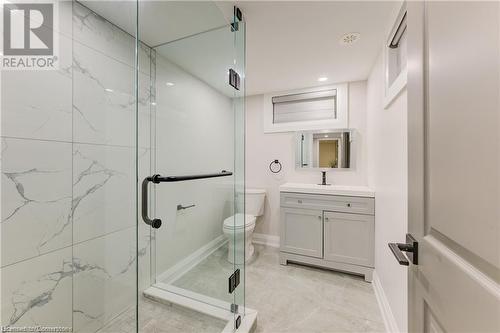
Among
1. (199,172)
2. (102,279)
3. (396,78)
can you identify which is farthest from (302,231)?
(102,279)

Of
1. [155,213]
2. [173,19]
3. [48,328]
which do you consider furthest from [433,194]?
[48,328]

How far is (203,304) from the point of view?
4.97ft

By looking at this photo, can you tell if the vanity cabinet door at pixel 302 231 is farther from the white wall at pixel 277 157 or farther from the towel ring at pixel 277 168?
the towel ring at pixel 277 168

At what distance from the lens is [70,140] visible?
1241mm

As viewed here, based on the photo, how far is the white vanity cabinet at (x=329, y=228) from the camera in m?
2.04

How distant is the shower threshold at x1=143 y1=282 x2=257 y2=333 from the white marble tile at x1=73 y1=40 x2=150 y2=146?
1.18 metres

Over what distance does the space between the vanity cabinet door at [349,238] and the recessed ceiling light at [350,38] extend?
1603 millimetres

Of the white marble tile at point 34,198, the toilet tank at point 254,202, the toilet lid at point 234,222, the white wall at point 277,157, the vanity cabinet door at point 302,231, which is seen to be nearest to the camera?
the white marble tile at point 34,198

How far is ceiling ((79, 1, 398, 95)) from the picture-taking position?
137cm

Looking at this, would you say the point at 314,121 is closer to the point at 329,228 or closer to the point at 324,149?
the point at 324,149

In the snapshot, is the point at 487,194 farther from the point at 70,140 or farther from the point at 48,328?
the point at 48,328

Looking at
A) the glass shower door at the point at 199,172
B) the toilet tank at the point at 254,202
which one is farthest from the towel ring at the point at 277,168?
the glass shower door at the point at 199,172

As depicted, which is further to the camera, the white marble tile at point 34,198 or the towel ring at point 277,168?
the towel ring at point 277,168

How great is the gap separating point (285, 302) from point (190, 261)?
88 cm
